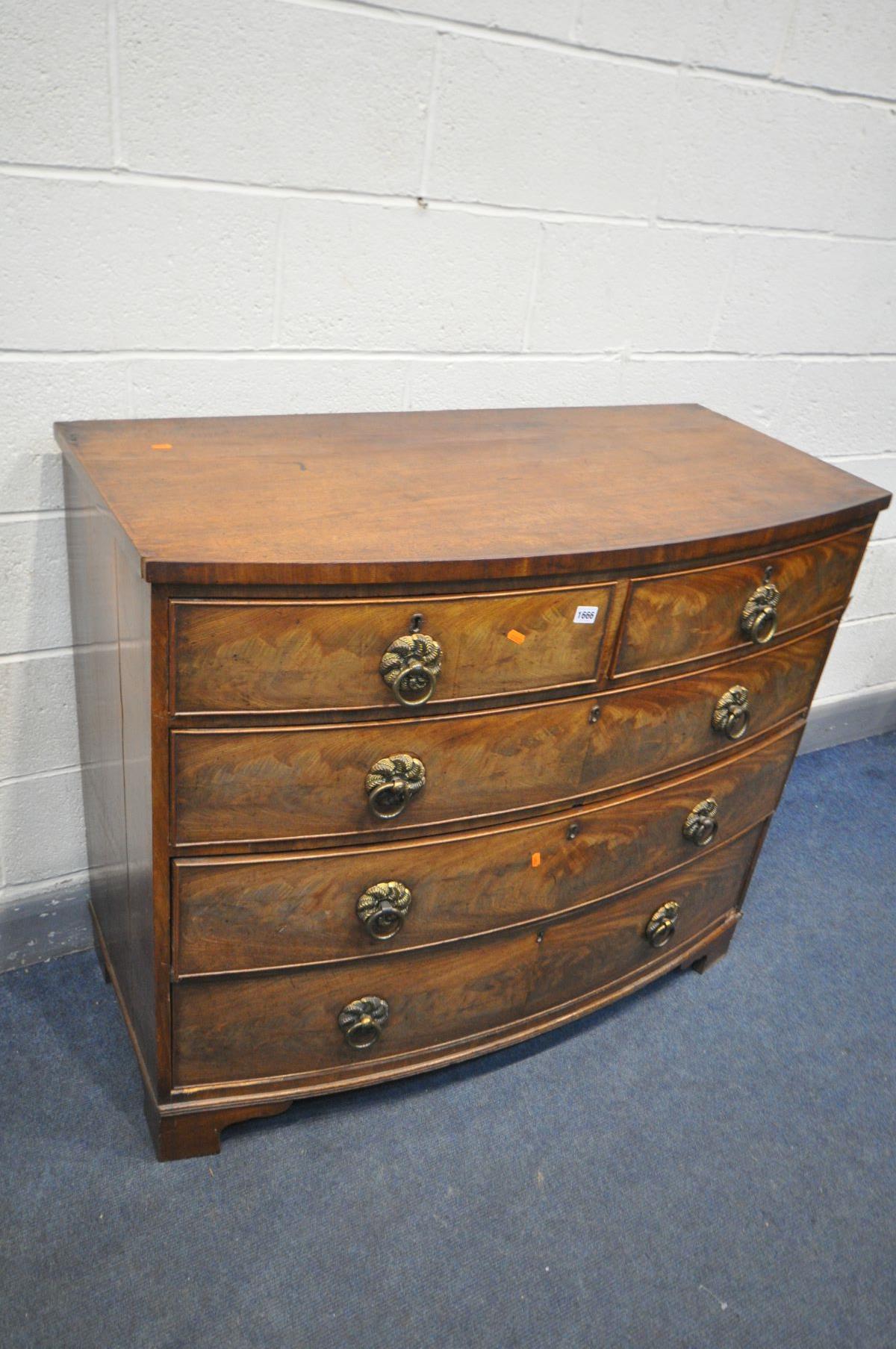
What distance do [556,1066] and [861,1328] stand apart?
52cm

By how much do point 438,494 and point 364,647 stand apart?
25 centimetres

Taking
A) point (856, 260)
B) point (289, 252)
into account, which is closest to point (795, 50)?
point (856, 260)

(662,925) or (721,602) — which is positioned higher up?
(721,602)

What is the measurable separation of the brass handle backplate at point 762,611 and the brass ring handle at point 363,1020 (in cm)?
70

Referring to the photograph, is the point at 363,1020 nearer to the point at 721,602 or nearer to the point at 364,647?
the point at 364,647

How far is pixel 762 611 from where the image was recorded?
4.41 feet

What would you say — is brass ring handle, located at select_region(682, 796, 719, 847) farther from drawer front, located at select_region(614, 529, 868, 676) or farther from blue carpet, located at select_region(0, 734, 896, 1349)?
blue carpet, located at select_region(0, 734, 896, 1349)

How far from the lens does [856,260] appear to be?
6.31 feet

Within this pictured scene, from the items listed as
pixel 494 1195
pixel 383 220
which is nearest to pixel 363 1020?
pixel 494 1195

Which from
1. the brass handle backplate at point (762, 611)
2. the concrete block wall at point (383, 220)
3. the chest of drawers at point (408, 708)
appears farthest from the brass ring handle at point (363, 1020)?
the brass handle backplate at point (762, 611)

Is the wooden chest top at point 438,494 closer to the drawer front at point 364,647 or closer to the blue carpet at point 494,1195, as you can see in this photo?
the drawer front at point 364,647

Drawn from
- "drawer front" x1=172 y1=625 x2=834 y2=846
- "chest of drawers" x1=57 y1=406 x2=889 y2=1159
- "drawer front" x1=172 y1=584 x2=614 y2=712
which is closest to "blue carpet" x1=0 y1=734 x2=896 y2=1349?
"chest of drawers" x1=57 y1=406 x2=889 y2=1159

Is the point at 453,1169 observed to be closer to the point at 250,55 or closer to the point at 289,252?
the point at 289,252

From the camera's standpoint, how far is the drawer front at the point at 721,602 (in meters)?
1.22
